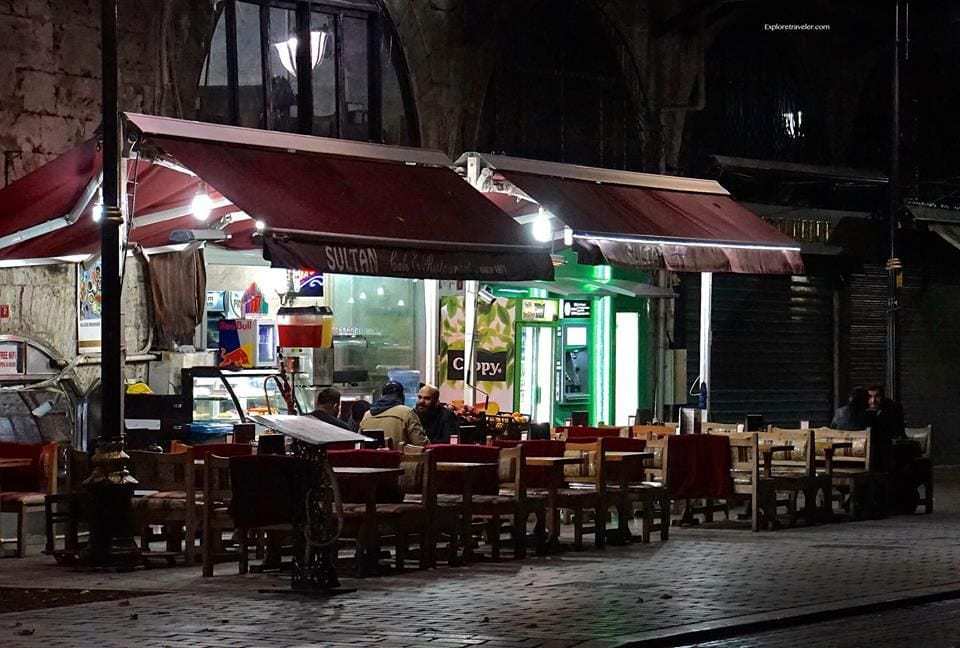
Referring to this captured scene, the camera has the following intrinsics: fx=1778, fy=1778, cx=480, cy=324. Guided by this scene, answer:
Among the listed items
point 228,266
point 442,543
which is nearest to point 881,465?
point 442,543

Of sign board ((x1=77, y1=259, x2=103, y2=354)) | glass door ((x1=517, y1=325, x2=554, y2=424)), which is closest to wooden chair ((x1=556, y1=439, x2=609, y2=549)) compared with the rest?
sign board ((x1=77, y1=259, x2=103, y2=354))

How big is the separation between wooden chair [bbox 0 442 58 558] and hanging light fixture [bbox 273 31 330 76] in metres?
6.84

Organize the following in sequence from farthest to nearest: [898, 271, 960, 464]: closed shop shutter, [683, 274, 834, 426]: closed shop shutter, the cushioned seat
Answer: [898, 271, 960, 464]: closed shop shutter
[683, 274, 834, 426]: closed shop shutter
the cushioned seat

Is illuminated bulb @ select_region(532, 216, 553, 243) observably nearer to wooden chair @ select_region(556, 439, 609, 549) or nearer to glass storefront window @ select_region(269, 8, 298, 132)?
wooden chair @ select_region(556, 439, 609, 549)


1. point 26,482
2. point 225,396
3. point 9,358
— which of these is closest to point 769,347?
point 225,396

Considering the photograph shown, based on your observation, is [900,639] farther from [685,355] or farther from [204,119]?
[685,355]

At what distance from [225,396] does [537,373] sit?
627 cm

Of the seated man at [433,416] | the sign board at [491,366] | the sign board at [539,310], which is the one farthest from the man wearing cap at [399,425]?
the sign board at [539,310]

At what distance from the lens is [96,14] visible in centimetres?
1852

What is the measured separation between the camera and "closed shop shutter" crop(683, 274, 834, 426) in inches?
1043

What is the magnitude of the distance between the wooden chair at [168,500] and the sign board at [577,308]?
1016 centimetres

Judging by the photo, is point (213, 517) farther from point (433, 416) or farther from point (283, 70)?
point (283, 70)

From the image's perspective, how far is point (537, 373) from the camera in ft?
78.7

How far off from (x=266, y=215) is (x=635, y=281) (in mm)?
10682
